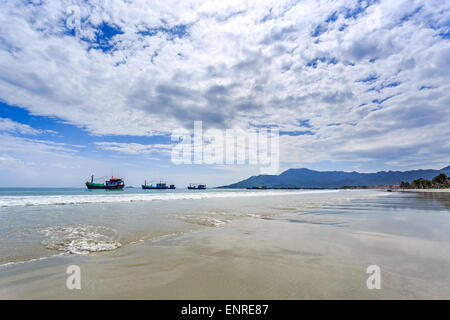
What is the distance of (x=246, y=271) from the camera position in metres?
4.01

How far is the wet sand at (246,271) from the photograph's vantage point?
3.17m

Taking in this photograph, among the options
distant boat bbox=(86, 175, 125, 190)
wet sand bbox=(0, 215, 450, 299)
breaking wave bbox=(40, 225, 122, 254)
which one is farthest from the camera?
distant boat bbox=(86, 175, 125, 190)

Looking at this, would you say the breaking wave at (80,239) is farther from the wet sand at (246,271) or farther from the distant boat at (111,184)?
the distant boat at (111,184)

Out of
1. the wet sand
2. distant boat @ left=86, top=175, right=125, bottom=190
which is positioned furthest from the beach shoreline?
distant boat @ left=86, top=175, right=125, bottom=190

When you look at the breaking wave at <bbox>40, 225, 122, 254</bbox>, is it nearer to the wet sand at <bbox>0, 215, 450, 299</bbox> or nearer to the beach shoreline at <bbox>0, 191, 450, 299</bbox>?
the beach shoreline at <bbox>0, 191, 450, 299</bbox>

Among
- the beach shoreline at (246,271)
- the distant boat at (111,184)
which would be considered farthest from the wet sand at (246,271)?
the distant boat at (111,184)

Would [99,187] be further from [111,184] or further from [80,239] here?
[80,239]

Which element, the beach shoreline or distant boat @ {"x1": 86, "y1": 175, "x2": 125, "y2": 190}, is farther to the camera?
distant boat @ {"x1": 86, "y1": 175, "x2": 125, "y2": 190}

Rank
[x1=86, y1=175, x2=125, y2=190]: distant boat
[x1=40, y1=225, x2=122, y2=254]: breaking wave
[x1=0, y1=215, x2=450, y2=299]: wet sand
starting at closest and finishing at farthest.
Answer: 1. [x1=0, y1=215, x2=450, y2=299]: wet sand
2. [x1=40, y1=225, x2=122, y2=254]: breaking wave
3. [x1=86, y1=175, x2=125, y2=190]: distant boat

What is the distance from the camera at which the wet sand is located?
3.17m
